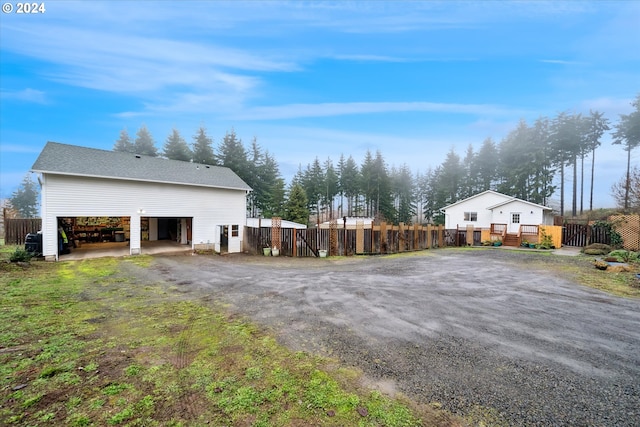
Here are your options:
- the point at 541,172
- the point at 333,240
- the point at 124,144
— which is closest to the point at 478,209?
the point at 541,172

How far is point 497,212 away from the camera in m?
24.5

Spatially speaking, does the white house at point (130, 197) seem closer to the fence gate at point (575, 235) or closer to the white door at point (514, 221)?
the white door at point (514, 221)

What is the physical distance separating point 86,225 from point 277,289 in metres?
20.3

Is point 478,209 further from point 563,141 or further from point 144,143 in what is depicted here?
point 144,143

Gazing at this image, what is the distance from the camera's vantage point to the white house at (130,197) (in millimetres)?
12562

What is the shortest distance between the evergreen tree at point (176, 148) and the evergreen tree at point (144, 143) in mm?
1744

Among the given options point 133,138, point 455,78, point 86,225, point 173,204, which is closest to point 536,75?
point 455,78

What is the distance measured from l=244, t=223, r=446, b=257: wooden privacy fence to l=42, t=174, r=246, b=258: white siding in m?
2.22

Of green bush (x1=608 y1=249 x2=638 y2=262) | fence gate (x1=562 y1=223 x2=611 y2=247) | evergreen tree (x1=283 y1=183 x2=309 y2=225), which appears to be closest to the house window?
fence gate (x1=562 y1=223 x2=611 y2=247)

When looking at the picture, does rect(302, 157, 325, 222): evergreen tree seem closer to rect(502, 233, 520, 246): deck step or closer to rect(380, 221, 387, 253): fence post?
rect(502, 233, 520, 246): deck step

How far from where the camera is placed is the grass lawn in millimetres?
2520

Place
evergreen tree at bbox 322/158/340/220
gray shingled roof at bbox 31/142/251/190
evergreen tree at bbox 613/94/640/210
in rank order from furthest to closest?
evergreen tree at bbox 322/158/340/220, evergreen tree at bbox 613/94/640/210, gray shingled roof at bbox 31/142/251/190

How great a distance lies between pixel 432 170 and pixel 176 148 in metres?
43.7

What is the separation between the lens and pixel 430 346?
13.3ft
